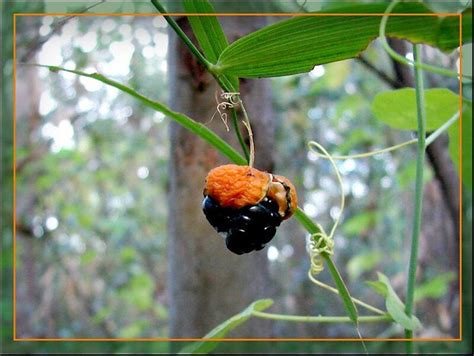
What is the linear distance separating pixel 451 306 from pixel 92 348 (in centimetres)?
65

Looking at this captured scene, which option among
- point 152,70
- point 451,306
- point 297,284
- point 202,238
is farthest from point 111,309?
point 202,238

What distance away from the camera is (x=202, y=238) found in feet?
2.10

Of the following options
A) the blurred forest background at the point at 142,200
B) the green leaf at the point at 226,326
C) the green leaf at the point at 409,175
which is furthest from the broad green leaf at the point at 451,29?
the green leaf at the point at 409,175

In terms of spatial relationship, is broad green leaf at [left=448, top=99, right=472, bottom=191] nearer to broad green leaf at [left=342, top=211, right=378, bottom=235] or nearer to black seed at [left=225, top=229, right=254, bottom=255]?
black seed at [left=225, top=229, right=254, bottom=255]

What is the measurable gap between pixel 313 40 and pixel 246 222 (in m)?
0.11

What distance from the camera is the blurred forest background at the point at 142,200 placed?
120cm

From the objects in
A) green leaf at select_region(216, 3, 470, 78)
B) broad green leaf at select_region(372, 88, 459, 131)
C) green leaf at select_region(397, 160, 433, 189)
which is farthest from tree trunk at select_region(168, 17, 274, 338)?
green leaf at select_region(397, 160, 433, 189)

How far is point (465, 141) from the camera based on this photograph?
594 mm

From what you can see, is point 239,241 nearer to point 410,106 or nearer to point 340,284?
point 340,284

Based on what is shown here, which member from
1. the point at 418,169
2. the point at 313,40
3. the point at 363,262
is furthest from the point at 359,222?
the point at 313,40

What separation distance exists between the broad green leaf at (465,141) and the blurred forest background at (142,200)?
0.33 metres

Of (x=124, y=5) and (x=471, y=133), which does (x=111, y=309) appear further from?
(x=471, y=133)

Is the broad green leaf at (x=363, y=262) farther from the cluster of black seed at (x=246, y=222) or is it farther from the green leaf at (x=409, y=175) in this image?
the cluster of black seed at (x=246, y=222)

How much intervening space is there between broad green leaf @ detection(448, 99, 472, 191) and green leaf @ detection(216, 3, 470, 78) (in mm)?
212
